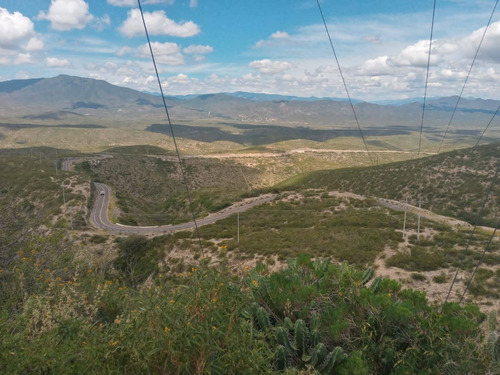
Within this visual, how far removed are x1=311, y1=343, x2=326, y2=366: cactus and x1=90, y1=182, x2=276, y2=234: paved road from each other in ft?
137

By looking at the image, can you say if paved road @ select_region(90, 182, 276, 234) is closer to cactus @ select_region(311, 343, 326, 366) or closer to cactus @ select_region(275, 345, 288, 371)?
cactus @ select_region(275, 345, 288, 371)

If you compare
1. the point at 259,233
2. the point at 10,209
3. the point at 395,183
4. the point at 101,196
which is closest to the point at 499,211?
the point at 395,183

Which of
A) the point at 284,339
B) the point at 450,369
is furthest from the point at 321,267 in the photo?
the point at 450,369

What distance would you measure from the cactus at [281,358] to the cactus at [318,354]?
0.46 m

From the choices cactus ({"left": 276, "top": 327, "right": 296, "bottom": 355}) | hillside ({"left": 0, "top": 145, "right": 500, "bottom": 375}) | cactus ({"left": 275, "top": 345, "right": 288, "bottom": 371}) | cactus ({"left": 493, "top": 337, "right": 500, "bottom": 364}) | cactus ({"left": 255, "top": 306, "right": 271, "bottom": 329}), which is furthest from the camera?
cactus ({"left": 255, "top": 306, "right": 271, "bottom": 329})

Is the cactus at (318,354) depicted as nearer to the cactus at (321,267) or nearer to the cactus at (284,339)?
the cactus at (284,339)

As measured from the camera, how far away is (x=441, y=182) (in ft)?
216

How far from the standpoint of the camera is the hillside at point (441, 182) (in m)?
53.4

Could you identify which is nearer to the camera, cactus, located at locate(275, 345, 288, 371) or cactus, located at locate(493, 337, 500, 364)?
cactus, located at locate(493, 337, 500, 364)

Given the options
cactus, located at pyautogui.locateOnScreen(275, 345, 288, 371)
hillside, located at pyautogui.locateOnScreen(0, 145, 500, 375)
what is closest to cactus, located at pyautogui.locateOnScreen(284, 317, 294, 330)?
hillside, located at pyautogui.locateOnScreen(0, 145, 500, 375)

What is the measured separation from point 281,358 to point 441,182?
239 ft

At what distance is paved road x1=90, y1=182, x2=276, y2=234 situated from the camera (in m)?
48.2

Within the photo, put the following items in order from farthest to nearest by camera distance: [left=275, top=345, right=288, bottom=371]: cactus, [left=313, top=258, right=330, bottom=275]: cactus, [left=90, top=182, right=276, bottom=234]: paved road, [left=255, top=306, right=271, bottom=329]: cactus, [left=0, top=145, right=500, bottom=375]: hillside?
1. [left=90, top=182, right=276, bottom=234]: paved road
2. [left=313, top=258, right=330, bottom=275]: cactus
3. [left=255, top=306, right=271, bottom=329]: cactus
4. [left=275, top=345, right=288, bottom=371]: cactus
5. [left=0, top=145, right=500, bottom=375]: hillside

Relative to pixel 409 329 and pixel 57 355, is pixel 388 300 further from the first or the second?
pixel 57 355
